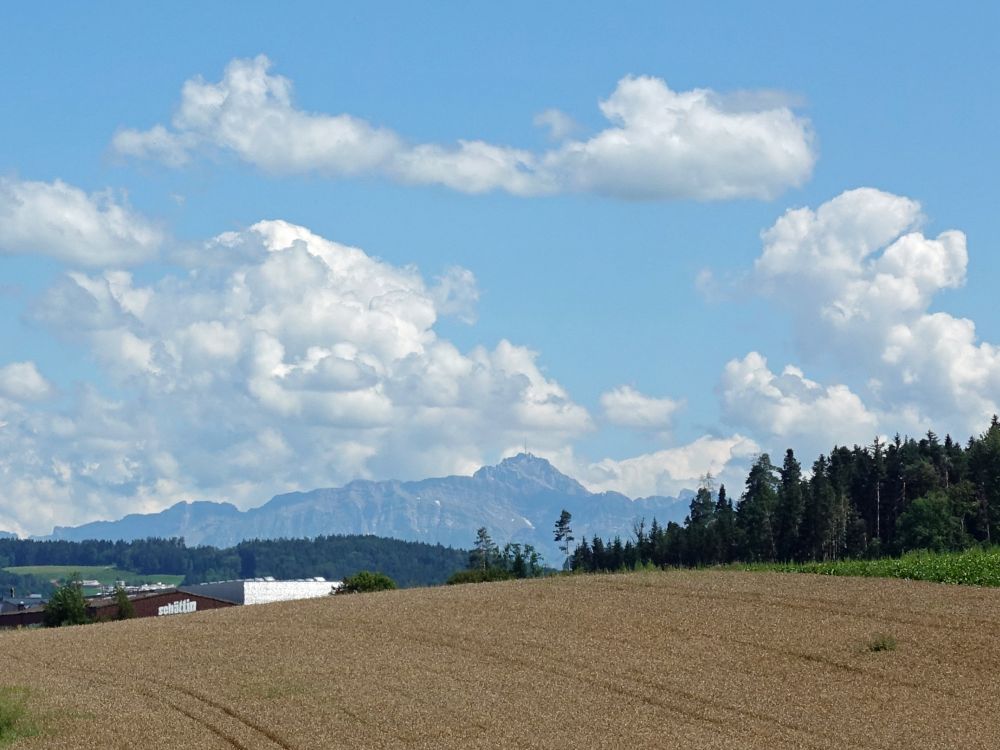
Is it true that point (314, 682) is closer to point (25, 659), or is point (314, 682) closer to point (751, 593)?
point (25, 659)

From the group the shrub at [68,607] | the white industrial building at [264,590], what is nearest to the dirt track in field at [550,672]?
the shrub at [68,607]

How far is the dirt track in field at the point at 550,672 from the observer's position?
36.6 meters

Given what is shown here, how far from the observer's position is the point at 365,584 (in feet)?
288

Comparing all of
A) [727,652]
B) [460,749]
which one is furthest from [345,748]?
[727,652]

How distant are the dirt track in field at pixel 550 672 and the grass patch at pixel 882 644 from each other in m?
0.32

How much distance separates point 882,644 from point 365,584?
4608 cm

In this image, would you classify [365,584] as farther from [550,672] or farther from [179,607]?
[179,607]

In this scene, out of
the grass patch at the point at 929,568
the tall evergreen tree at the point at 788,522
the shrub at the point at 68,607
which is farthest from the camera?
the tall evergreen tree at the point at 788,522

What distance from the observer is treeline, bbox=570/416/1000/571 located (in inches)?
5812

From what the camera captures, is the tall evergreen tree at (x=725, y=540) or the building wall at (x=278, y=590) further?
the tall evergreen tree at (x=725, y=540)

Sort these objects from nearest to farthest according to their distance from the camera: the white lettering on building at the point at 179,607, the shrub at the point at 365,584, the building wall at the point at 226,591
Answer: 1. the shrub at the point at 365,584
2. the white lettering on building at the point at 179,607
3. the building wall at the point at 226,591

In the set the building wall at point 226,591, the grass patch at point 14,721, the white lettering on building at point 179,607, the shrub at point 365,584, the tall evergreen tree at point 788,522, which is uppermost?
the tall evergreen tree at point 788,522

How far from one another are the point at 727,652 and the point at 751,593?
44.6 ft

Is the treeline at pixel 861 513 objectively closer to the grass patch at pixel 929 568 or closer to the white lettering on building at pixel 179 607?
the white lettering on building at pixel 179 607
